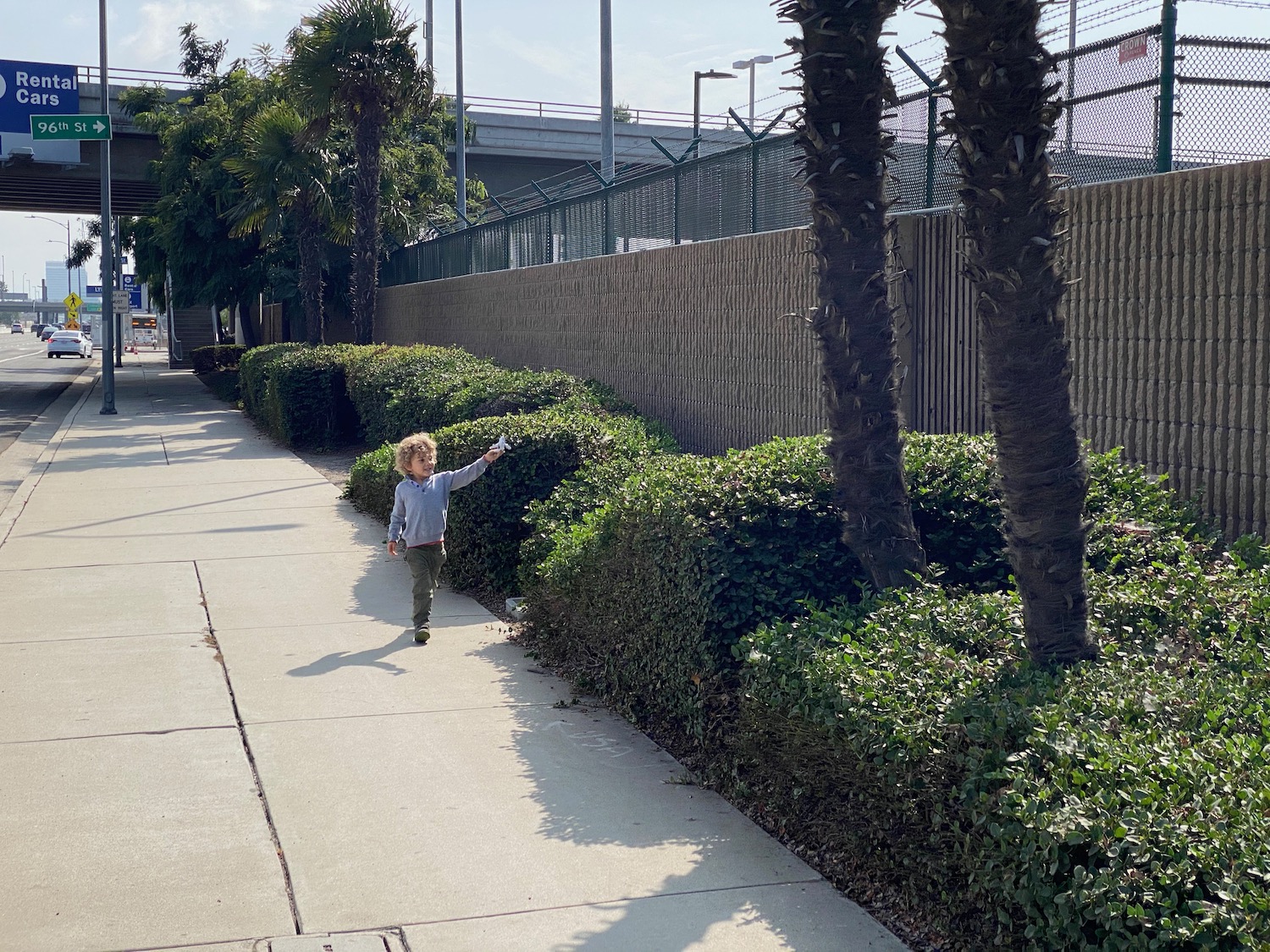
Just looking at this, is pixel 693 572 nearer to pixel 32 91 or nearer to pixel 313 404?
pixel 313 404

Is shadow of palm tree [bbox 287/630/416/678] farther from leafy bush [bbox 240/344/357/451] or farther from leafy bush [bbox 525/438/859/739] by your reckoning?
leafy bush [bbox 240/344/357/451]

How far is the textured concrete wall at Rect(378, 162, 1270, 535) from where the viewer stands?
6.43m

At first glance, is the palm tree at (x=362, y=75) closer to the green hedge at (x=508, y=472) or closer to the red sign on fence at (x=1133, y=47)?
the green hedge at (x=508, y=472)

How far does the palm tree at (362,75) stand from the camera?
23484mm

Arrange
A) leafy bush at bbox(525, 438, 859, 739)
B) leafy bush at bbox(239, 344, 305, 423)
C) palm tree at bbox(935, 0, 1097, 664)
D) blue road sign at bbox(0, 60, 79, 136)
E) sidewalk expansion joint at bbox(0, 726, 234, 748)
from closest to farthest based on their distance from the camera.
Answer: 1. palm tree at bbox(935, 0, 1097, 664)
2. leafy bush at bbox(525, 438, 859, 739)
3. sidewalk expansion joint at bbox(0, 726, 234, 748)
4. leafy bush at bbox(239, 344, 305, 423)
5. blue road sign at bbox(0, 60, 79, 136)

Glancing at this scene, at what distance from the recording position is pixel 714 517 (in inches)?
226

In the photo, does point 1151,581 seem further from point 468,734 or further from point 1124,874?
point 468,734

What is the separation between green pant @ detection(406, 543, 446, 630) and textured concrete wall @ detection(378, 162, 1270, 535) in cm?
264

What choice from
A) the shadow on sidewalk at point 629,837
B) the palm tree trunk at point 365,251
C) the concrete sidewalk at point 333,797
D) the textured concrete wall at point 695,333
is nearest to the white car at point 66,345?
the palm tree trunk at point 365,251

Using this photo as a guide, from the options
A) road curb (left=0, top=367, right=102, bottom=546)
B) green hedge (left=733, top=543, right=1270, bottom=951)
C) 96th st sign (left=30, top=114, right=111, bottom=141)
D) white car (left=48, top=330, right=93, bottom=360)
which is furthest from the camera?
white car (left=48, top=330, right=93, bottom=360)

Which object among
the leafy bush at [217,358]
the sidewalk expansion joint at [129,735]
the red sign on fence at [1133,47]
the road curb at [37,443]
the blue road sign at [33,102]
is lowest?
the sidewalk expansion joint at [129,735]

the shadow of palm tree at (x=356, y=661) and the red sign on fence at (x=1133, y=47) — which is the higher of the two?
the red sign on fence at (x=1133, y=47)

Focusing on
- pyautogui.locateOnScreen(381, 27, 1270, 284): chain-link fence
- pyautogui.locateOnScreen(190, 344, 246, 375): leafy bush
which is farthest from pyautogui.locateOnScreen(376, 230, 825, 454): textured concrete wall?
pyautogui.locateOnScreen(190, 344, 246, 375): leafy bush

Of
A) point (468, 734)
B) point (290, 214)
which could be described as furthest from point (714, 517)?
point (290, 214)
